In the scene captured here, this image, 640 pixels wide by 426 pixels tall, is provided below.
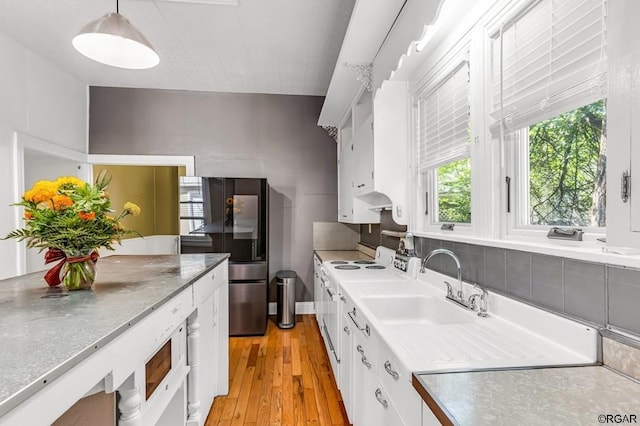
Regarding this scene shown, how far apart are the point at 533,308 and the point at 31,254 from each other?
469 cm

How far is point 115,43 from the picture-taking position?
1811mm

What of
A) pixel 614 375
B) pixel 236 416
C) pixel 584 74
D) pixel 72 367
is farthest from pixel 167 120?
pixel 614 375

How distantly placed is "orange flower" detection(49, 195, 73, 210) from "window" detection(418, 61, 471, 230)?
1.78m

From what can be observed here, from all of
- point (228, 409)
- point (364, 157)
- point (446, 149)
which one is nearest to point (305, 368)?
point (228, 409)

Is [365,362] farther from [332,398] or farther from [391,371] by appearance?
[332,398]

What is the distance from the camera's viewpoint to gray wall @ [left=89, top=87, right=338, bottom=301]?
409cm

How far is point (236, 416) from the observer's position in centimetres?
208

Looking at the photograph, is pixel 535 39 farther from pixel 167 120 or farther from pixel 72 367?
pixel 167 120

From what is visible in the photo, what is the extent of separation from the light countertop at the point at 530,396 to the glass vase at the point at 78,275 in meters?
1.32

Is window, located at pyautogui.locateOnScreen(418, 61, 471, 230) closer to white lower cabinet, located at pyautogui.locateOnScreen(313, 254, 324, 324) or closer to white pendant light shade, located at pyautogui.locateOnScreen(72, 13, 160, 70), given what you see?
white lower cabinet, located at pyautogui.locateOnScreen(313, 254, 324, 324)

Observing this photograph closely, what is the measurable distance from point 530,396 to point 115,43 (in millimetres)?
2381

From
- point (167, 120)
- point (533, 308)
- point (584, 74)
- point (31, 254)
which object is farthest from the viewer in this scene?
point (167, 120)

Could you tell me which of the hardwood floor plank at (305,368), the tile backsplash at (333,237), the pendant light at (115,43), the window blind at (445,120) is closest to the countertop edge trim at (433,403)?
the window blind at (445,120)

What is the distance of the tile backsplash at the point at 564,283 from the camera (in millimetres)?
840
